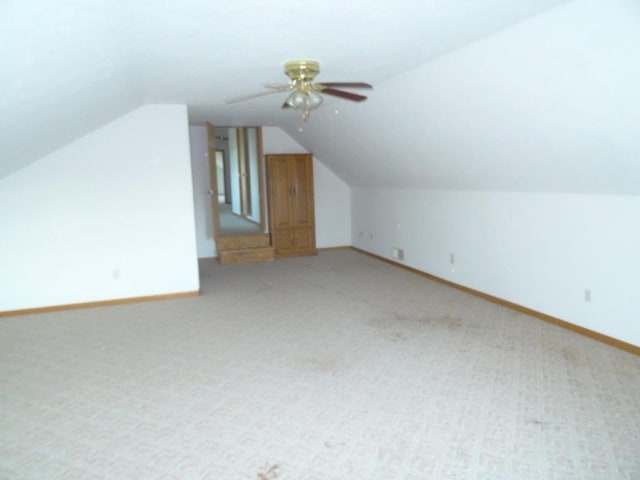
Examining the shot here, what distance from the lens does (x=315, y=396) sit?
2918mm

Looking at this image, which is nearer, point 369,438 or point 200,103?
point 369,438

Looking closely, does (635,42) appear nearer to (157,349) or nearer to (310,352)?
(310,352)

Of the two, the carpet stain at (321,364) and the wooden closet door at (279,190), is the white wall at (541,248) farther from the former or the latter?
the wooden closet door at (279,190)

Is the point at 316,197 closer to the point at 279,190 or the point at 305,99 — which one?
the point at 279,190

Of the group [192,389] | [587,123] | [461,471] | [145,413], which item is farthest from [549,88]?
[145,413]

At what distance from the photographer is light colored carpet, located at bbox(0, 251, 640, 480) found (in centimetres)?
224

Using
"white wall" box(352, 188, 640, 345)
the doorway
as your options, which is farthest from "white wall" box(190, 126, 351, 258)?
"white wall" box(352, 188, 640, 345)

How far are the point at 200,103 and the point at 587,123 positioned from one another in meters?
4.01

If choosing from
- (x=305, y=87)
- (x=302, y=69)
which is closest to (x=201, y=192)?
(x=302, y=69)

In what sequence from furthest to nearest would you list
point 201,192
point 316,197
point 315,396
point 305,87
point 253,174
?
1. point 253,174
2. point 316,197
3. point 201,192
4. point 305,87
5. point 315,396

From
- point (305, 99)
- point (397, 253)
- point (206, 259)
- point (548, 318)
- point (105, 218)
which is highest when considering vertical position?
point (305, 99)

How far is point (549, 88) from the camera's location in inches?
115

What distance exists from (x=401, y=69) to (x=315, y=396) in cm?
271

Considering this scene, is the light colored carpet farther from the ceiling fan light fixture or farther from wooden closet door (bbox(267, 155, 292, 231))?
wooden closet door (bbox(267, 155, 292, 231))
